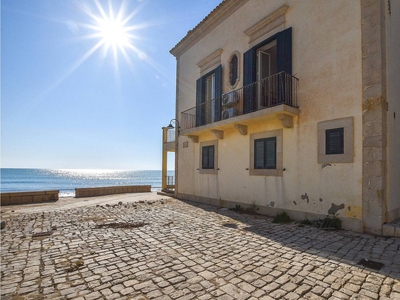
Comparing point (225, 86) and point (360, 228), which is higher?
point (225, 86)

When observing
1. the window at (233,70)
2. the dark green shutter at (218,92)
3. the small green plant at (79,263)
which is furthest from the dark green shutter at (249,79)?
the small green plant at (79,263)

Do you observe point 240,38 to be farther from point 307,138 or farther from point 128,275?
point 128,275

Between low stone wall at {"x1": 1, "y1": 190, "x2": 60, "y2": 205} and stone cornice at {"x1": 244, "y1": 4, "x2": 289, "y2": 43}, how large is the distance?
514 inches

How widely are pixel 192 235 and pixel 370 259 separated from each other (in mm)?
3623

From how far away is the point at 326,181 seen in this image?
22.1 ft

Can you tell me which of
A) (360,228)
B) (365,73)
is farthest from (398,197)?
(365,73)

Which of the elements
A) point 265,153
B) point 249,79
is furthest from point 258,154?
point 249,79

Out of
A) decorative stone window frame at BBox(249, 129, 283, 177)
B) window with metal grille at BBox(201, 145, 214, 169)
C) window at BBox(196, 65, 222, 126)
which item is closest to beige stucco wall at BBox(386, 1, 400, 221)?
decorative stone window frame at BBox(249, 129, 283, 177)

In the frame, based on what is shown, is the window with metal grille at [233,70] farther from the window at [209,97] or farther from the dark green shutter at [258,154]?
the dark green shutter at [258,154]

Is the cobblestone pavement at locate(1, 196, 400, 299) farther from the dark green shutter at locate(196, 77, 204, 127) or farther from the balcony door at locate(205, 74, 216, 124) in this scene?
the dark green shutter at locate(196, 77, 204, 127)

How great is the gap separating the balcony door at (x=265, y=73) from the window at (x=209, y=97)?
7.00 feet

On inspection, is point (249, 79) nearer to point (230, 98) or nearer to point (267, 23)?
point (230, 98)

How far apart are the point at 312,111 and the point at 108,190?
14.1m

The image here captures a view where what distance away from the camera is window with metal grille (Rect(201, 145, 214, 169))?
37.4ft
